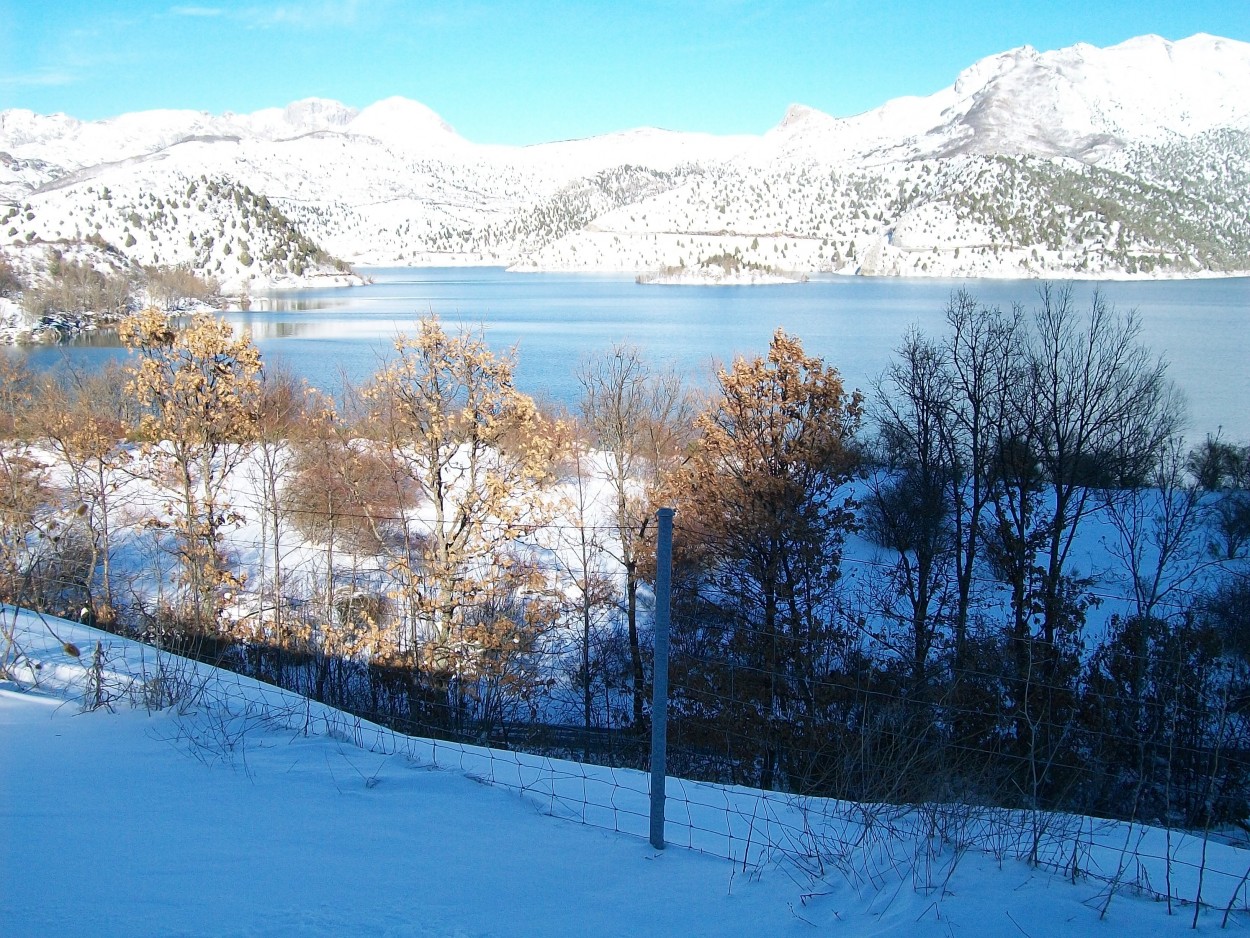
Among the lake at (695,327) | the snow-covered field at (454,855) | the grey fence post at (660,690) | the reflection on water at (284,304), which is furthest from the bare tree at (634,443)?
the reflection on water at (284,304)

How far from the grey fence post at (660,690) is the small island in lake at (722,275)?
120253 mm

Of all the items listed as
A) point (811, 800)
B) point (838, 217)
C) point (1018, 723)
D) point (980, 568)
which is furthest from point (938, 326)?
point (838, 217)

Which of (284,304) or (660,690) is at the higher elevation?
(284,304)

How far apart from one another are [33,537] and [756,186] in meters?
185

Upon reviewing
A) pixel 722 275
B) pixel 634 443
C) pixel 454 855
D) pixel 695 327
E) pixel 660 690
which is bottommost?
pixel 634 443

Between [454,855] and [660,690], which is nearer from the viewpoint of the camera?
[454,855]

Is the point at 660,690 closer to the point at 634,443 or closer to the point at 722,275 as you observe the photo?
the point at 634,443

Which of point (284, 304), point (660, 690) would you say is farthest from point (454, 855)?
point (284, 304)

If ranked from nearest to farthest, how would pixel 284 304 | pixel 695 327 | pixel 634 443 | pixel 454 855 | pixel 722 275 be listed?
pixel 454 855, pixel 634 443, pixel 695 327, pixel 284 304, pixel 722 275

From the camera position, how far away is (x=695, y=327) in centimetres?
5741

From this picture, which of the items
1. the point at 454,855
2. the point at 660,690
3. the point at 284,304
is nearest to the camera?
A: the point at 454,855

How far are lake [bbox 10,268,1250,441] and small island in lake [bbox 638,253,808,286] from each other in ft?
54.0

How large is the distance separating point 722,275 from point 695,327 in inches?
2793

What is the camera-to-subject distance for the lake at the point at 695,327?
121ft
